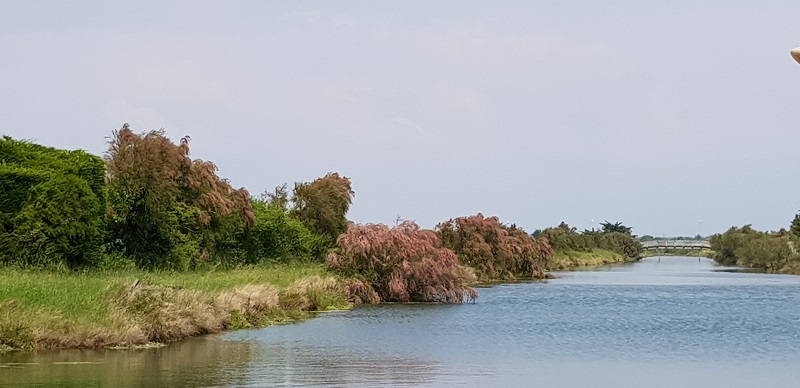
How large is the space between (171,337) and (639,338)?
12.6 metres

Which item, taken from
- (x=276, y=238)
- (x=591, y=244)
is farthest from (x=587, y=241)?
(x=276, y=238)

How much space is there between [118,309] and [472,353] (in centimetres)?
784

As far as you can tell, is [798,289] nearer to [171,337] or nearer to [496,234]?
[496,234]

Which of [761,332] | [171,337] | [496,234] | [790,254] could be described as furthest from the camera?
[790,254]

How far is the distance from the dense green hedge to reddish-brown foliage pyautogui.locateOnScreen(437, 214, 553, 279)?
3204 cm

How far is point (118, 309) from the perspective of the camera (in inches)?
920

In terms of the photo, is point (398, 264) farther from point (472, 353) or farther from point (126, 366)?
point (126, 366)

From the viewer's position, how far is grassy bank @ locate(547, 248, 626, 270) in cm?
10212

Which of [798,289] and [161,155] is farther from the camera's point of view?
[798,289]

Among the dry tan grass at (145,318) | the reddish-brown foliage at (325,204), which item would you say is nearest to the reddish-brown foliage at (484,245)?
the reddish-brown foliage at (325,204)

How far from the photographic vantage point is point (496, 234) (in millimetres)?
66562

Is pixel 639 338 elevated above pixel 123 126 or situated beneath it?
situated beneath

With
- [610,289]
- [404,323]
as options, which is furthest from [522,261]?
[404,323]

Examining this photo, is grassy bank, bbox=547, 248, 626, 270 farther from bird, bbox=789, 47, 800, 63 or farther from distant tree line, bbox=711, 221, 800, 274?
bird, bbox=789, 47, 800, 63
